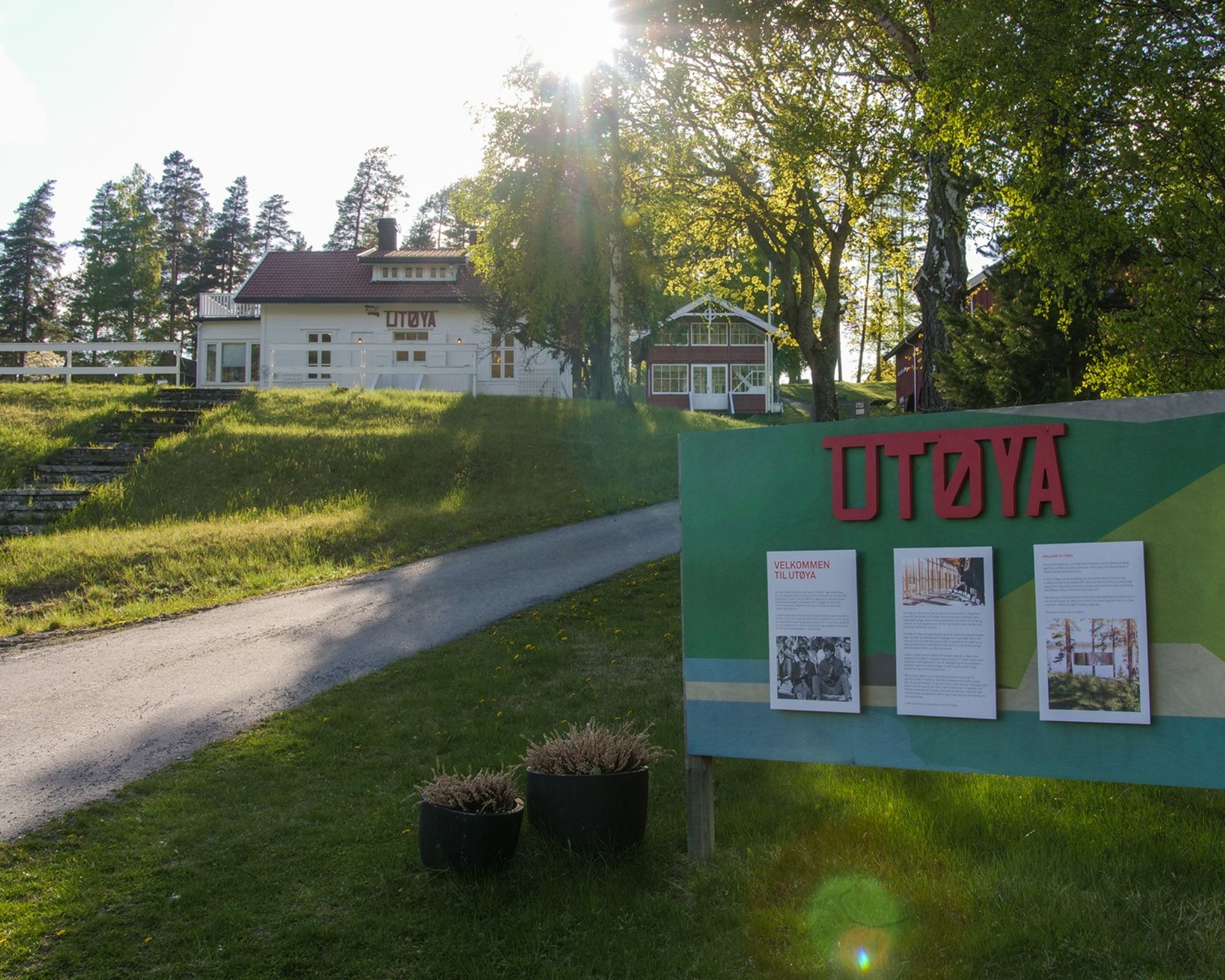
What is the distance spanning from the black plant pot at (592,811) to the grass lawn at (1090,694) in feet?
6.74

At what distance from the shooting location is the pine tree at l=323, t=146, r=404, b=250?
80375 millimetres

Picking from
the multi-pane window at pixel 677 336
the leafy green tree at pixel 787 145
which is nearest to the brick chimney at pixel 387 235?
the multi-pane window at pixel 677 336

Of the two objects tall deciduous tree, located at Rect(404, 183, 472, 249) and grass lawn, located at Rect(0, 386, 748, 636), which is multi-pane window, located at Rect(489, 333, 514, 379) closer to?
grass lawn, located at Rect(0, 386, 748, 636)

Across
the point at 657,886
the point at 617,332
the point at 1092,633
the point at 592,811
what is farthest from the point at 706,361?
the point at 1092,633

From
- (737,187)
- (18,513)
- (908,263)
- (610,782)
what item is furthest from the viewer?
(908,263)

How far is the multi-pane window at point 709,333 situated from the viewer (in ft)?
169

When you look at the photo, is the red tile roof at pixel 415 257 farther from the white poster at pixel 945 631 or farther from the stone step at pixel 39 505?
the white poster at pixel 945 631

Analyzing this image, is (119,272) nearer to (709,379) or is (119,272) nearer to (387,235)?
(387,235)

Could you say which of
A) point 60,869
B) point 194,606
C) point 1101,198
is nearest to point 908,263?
point 1101,198

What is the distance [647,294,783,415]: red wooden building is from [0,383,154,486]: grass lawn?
2723 cm

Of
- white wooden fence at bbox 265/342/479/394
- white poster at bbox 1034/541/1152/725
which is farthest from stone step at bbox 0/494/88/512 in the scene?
white poster at bbox 1034/541/1152/725

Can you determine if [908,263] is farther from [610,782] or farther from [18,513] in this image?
[610,782]

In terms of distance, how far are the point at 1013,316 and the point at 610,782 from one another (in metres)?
12.7

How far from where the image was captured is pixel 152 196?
75125mm
